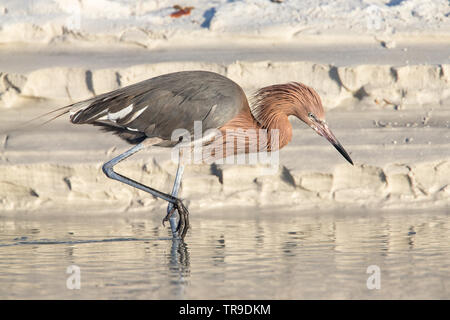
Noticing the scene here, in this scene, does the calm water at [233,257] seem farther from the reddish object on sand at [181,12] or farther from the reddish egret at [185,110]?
the reddish object on sand at [181,12]

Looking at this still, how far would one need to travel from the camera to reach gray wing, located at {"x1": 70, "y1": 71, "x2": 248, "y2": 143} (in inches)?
236

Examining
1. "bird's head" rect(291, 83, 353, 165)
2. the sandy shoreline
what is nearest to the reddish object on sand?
the sandy shoreline

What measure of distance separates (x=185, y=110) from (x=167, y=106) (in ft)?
0.46

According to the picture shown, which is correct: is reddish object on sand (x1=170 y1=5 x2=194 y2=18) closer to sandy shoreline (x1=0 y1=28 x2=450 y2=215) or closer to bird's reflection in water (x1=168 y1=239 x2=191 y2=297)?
sandy shoreline (x1=0 y1=28 x2=450 y2=215)

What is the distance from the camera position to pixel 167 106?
238 inches

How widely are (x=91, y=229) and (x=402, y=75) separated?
3420mm

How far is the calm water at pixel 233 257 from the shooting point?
4.07 meters

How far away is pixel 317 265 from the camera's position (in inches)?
185

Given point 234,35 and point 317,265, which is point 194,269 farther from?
point 234,35

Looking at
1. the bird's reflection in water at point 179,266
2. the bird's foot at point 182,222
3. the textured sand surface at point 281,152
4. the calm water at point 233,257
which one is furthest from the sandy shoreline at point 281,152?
the bird's reflection in water at point 179,266

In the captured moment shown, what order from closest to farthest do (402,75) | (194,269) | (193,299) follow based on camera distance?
(193,299) → (194,269) → (402,75)

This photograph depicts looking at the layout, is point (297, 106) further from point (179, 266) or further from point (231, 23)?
point (231, 23)

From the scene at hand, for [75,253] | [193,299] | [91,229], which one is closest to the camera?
[193,299]

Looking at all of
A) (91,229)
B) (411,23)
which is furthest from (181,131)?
(411,23)
